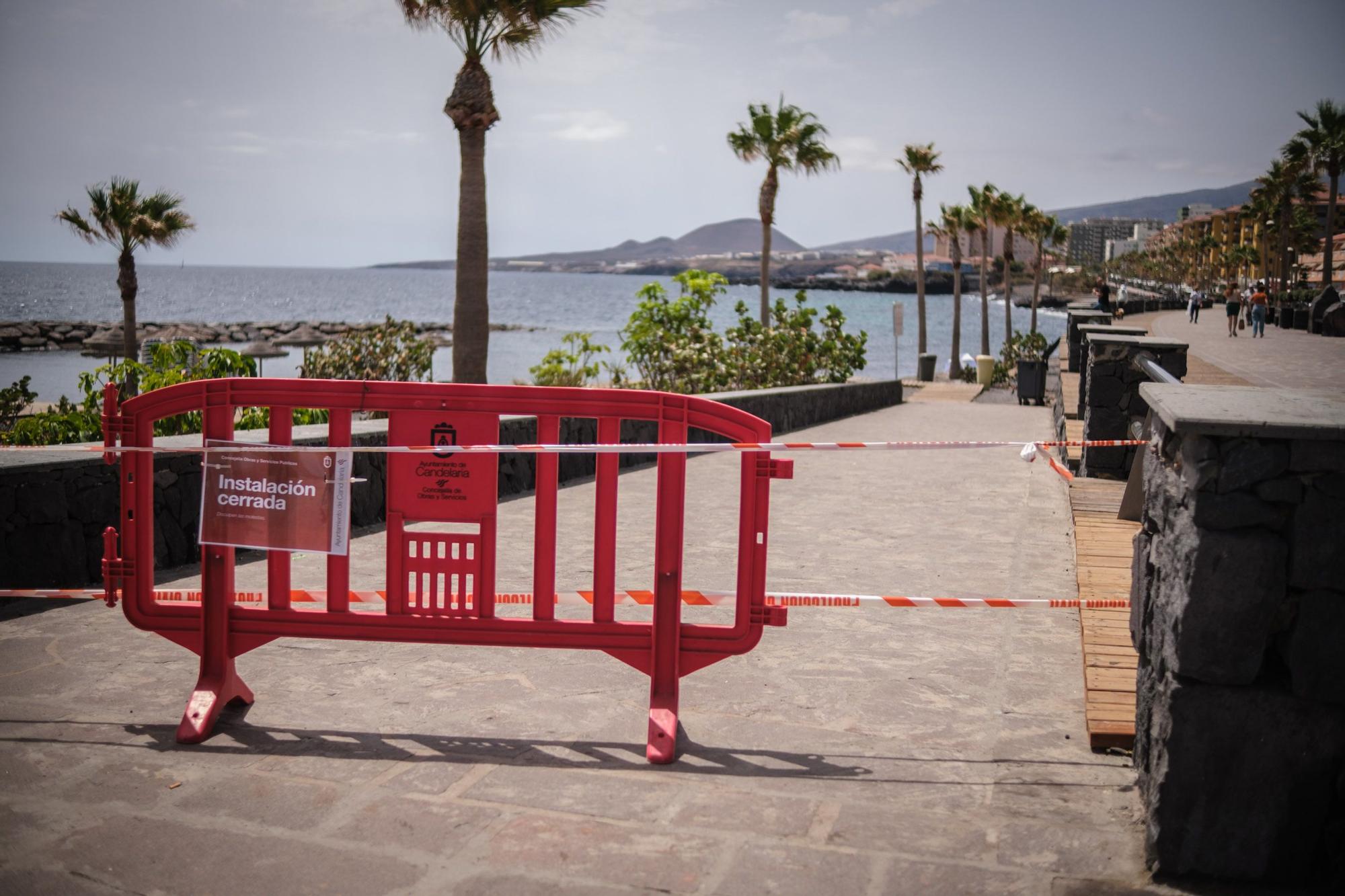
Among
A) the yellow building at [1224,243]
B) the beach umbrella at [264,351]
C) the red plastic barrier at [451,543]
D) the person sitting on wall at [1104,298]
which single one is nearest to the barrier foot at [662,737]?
the red plastic barrier at [451,543]

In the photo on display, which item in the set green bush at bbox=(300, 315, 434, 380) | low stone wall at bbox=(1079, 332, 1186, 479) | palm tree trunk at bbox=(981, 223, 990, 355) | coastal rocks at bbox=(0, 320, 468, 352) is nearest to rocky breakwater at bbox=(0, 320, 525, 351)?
coastal rocks at bbox=(0, 320, 468, 352)

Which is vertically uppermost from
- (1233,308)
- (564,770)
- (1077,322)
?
(1233,308)

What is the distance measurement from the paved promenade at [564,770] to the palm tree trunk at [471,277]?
1044 centimetres

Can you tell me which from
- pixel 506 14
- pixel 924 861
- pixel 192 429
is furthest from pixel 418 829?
pixel 506 14

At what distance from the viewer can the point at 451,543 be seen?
15.5 feet

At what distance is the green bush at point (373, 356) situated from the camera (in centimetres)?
1820

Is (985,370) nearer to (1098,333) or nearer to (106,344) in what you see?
(1098,333)

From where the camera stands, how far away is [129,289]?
3641cm

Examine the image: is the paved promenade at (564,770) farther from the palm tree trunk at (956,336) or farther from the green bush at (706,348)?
Answer: the palm tree trunk at (956,336)

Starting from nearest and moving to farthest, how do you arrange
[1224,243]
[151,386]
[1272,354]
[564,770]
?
[564,770] < [151,386] < [1272,354] < [1224,243]

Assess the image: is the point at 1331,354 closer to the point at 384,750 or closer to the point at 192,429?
the point at 192,429

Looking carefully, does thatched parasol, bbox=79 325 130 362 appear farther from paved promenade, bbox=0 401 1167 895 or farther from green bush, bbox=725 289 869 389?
paved promenade, bbox=0 401 1167 895

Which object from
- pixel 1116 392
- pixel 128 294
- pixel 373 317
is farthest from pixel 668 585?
pixel 373 317

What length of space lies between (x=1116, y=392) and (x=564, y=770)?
298 inches
